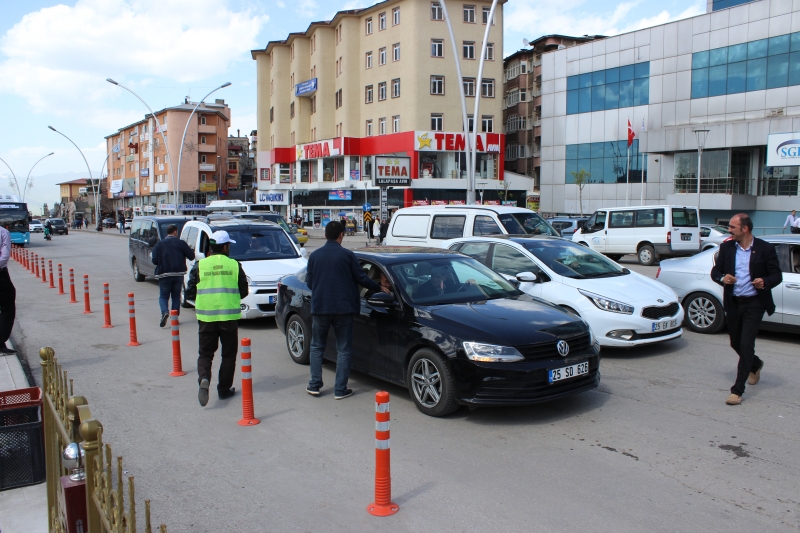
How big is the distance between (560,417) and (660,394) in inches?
56.1

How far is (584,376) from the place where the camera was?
20.6 ft

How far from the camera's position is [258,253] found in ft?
40.9

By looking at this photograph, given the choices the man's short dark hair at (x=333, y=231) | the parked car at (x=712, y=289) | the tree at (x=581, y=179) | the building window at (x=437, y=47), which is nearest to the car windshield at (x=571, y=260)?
the parked car at (x=712, y=289)

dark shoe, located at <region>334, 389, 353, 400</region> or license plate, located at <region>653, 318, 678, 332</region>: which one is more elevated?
license plate, located at <region>653, 318, 678, 332</region>

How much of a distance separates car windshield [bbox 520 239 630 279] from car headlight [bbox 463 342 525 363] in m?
3.56

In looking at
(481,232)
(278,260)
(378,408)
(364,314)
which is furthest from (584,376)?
(481,232)

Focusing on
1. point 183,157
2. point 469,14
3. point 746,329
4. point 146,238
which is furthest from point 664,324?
point 183,157

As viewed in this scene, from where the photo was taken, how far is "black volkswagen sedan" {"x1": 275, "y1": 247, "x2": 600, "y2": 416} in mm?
5898

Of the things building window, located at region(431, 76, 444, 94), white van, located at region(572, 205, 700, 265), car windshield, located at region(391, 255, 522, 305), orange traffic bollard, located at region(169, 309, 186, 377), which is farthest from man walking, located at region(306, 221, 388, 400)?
building window, located at region(431, 76, 444, 94)

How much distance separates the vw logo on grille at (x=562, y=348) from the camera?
6113 mm

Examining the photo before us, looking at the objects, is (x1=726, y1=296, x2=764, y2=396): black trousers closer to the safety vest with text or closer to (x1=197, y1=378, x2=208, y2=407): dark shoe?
the safety vest with text

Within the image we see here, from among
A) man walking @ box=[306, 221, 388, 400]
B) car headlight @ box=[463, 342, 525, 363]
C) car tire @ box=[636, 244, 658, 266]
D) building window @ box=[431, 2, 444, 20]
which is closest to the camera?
car headlight @ box=[463, 342, 525, 363]

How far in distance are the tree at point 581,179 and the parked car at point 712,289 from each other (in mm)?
35125

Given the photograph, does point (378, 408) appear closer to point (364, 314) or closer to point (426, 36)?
point (364, 314)
